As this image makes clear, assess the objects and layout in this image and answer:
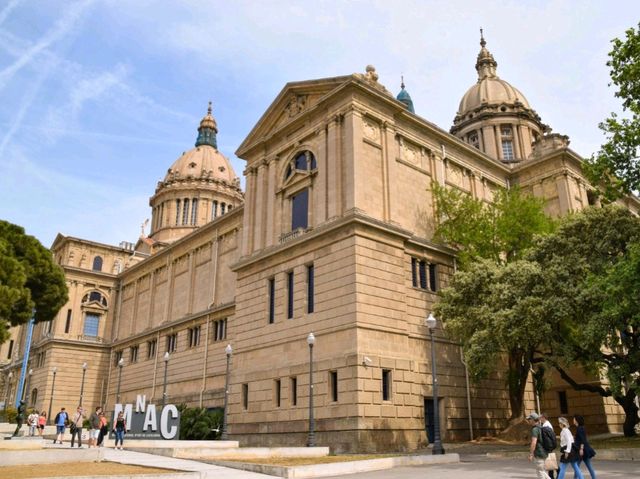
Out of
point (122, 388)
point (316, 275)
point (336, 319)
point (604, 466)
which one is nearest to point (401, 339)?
point (336, 319)

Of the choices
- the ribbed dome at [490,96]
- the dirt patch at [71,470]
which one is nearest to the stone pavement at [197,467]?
the dirt patch at [71,470]

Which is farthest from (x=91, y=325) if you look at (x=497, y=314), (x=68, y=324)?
(x=497, y=314)

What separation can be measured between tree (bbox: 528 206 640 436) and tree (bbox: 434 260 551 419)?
0.72 meters

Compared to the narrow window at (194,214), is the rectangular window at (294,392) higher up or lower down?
lower down

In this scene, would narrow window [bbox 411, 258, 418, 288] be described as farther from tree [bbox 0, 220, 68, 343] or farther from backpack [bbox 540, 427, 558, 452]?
tree [bbox 0, 220, 68, 343]

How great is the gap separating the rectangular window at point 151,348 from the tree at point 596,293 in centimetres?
4060

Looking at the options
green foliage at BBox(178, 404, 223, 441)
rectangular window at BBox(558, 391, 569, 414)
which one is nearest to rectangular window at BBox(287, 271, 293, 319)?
green foliage at BBox(178, 404, 223, 441)

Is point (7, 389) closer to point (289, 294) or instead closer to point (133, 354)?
point (133, 354)

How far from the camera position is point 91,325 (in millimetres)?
67312

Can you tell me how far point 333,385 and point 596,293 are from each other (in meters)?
12.9

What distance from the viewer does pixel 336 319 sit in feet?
96.1

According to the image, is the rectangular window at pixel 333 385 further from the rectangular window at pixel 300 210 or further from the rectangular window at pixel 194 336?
the rectangular window at pixel 194 336

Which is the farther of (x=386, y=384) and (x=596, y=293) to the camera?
(x=386, y=384)

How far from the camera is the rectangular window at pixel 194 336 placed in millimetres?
51322
